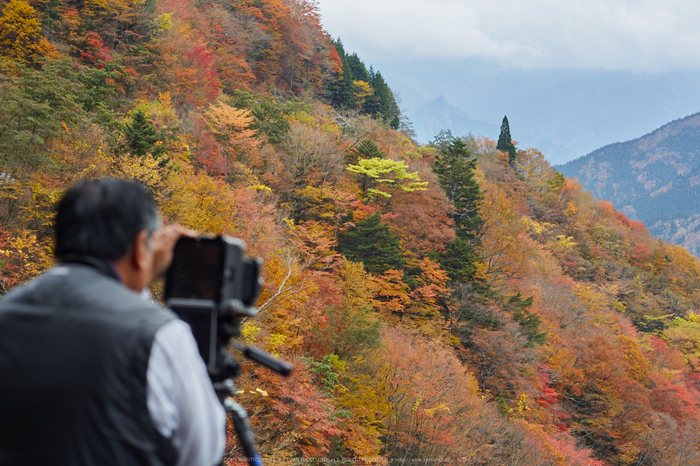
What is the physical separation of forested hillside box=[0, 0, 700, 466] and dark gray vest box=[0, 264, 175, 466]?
7.96m

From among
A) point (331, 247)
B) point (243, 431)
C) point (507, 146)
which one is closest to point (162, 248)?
point (243, 431)

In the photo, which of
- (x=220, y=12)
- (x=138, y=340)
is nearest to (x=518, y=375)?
(x=138, y=340)

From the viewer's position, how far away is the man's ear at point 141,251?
127cm

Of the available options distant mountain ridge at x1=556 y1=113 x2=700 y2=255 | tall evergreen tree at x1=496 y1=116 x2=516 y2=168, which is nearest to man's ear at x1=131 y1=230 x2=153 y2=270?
tall evergreen tree at x1=496 y1=116 x2=516 y2=168

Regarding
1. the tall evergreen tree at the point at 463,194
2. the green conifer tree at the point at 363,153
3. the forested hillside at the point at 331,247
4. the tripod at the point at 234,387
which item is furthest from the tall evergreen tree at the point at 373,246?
the tripod at the point at 234,387

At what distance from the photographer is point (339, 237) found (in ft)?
71.8

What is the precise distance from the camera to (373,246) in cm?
2078

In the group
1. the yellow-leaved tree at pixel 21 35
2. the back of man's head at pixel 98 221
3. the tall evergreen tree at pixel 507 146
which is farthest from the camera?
the tall evergreen tree at pixel 507 146

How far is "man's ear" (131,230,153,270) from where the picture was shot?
1271mm

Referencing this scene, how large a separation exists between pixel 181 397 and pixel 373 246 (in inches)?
776

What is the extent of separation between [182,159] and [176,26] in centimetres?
1330

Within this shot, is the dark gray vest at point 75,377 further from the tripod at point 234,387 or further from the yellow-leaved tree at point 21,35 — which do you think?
the yellow-leaved tree at point 21,35

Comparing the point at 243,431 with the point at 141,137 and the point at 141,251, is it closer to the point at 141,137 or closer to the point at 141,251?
the point at 141,251

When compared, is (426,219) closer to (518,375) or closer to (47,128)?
(518,375)
